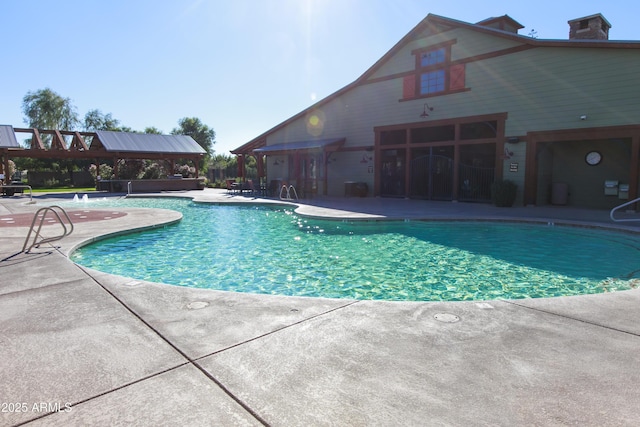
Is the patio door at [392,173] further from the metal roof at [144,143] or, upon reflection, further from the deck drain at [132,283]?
the metal roof at [144,143]

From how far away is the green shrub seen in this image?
12680 millimetres

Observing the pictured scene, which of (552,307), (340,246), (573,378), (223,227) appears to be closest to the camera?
(573,378)

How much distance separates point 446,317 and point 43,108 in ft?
163

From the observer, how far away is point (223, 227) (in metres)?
10.2

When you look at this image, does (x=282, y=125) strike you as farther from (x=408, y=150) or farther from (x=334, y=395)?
(x=334, y=395)

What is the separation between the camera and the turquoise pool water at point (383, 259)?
5.15 meters

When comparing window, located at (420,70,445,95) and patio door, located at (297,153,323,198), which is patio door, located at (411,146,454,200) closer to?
window, located at (420,70,445,95)

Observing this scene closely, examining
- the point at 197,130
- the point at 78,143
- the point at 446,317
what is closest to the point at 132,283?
the point at 446,317

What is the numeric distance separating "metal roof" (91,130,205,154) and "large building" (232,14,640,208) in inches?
499

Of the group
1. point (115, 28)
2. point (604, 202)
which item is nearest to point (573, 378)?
point (604, 202)

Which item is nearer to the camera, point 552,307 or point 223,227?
point 552,307

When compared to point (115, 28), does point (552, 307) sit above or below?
below

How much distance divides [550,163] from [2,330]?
1556 cm

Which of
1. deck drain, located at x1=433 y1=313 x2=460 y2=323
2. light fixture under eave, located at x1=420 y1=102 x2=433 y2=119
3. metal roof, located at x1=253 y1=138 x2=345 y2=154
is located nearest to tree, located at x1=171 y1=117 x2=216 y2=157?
metal roof, located at x1=253 y1=138 x2=345 y2=154
